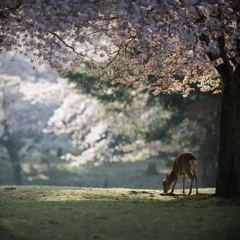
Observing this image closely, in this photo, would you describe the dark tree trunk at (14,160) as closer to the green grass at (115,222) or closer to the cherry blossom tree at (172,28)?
the cherry blossom tree at (172,28)

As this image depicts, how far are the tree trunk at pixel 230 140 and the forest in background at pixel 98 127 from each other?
382 cm

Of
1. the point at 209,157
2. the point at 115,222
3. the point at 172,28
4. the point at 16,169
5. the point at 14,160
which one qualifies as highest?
the point at 172,28

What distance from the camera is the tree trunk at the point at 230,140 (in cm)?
735

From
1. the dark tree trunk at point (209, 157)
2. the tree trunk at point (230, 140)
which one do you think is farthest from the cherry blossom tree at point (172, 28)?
the dark tree trunk at point (209, 157)

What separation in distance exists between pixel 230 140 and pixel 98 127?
1308 centimetres

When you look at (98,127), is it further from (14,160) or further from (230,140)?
(230,140)

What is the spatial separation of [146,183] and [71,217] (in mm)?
21221

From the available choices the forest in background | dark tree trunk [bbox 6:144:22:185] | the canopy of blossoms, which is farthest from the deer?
dark tree trunk [bbox 6:144:22:185]

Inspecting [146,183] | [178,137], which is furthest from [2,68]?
[178,137]

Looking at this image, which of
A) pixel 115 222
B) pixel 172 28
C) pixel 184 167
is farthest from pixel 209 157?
pixel 115 222

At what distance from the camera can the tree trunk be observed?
735 cm

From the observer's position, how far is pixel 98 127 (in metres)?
19.8

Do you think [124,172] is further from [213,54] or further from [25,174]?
[213,54]

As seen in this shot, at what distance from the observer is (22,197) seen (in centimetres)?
→ 744
